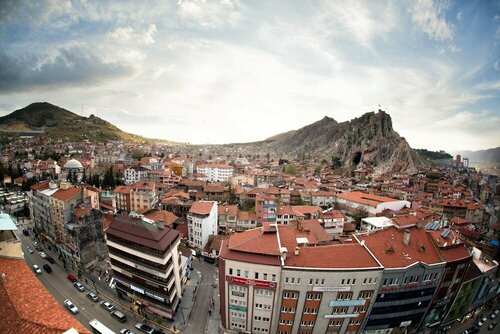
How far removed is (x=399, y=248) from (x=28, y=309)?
33.4 metres

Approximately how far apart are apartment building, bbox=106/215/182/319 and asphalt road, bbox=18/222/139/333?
9.50ft

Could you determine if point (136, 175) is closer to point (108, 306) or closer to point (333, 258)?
point (108, 306)

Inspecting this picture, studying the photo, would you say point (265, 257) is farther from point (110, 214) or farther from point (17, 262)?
point (110, 214)

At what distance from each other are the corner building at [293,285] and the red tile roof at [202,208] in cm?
1883

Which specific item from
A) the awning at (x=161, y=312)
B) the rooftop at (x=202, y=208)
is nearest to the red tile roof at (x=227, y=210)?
the rooftop at (x=202, y=208)

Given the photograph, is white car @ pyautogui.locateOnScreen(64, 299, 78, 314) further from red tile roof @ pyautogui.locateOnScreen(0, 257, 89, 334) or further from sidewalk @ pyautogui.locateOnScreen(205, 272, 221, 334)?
sidewalk @ pyautogui.locateOnScreen(205, 272, 221, 334)

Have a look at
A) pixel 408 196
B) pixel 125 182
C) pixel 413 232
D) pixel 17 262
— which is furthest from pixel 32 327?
pixel 408 196

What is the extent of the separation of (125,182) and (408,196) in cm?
10429

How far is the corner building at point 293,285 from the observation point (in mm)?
25031

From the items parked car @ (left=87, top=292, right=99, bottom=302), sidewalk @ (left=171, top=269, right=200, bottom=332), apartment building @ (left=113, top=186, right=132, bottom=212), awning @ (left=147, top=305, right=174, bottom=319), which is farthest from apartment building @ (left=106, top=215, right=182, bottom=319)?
apartment building @ (left=113, top=186, right=132, bottom=212)

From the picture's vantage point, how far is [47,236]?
1843 inches

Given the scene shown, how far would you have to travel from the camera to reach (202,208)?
155 ft

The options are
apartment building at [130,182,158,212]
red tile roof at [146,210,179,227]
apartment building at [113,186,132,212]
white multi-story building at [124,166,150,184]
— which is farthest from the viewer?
white multi-story building at [124,166,150,184]

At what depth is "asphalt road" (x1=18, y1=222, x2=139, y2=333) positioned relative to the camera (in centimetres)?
2934
